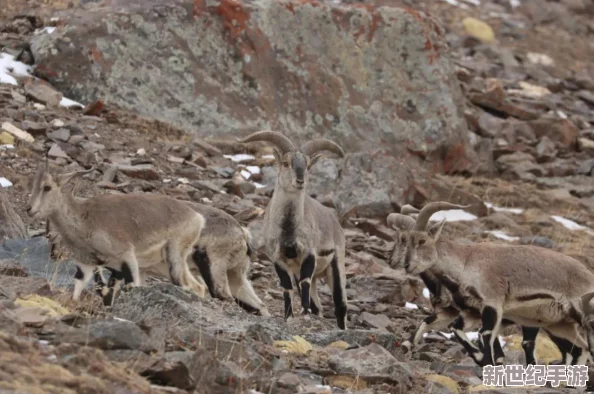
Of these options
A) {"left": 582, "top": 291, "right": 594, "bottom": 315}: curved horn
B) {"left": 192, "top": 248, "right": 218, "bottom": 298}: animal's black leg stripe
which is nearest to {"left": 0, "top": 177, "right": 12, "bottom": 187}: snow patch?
{"left": 192, "top": 248, "right": 218, "bottom": 298}: animal's black leg stripe

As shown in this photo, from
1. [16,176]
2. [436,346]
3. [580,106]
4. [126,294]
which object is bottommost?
[580,106]

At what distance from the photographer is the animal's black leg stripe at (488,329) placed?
12523mm

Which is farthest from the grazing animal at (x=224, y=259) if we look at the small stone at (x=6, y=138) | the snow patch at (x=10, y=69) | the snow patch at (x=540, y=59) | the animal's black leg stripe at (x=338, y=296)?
the snow patch at (x=540, y=59)

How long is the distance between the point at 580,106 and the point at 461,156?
878 centimetres

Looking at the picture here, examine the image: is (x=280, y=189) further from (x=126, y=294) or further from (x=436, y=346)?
(x=126, y=294)

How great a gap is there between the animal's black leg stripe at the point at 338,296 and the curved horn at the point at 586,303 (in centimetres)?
276

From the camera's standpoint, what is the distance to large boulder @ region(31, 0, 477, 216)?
20.3 m

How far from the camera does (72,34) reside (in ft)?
66.9

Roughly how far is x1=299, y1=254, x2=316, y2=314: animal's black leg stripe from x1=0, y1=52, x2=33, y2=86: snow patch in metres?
8.25

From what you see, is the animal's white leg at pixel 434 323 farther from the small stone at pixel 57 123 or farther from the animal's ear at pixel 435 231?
the small stone at pixel 57 123

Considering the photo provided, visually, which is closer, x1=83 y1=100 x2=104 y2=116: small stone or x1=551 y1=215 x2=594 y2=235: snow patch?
x1=83 y1=100 x2=104 y2=116: small stone

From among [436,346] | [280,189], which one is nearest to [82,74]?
[280,189]

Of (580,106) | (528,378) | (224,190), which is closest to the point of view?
(528,378)

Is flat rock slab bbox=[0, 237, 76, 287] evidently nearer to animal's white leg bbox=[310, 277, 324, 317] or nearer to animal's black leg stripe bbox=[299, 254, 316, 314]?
animal's black leg stripe bbox=[299, 254, 316, 314]
